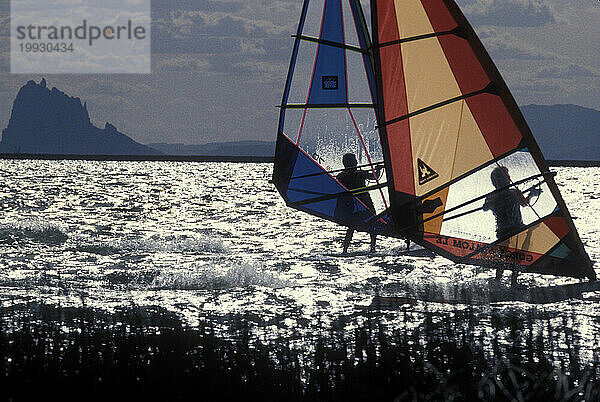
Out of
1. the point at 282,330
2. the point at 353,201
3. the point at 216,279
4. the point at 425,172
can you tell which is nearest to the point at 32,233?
the point at 353,201

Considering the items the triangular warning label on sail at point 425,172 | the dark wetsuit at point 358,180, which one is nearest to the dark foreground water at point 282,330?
the dark wetsuit at point 358,180

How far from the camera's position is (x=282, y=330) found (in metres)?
9.01

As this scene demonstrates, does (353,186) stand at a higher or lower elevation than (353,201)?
higher

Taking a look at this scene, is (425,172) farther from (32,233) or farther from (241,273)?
(32,233)

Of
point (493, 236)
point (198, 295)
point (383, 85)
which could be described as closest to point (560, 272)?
point (493, 236)

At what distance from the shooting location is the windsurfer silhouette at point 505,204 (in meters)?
12.1

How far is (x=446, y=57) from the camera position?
12.0 m

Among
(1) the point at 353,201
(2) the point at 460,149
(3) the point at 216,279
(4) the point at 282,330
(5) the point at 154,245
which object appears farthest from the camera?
(5) the point at 154,245

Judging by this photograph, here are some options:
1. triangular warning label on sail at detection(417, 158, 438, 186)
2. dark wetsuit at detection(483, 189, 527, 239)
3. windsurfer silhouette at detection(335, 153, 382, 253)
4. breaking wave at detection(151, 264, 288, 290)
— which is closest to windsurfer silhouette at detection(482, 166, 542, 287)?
dark wetsuit at detection(483, 189, 527, 239)

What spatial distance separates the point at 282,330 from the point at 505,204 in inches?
183

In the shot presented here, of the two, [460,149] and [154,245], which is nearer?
[460,149]

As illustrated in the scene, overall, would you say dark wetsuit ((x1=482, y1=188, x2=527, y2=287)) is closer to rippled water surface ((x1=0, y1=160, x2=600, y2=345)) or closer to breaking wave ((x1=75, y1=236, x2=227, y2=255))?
rippled water surface ((x1=0, y1=160, x2=600, y2=345))

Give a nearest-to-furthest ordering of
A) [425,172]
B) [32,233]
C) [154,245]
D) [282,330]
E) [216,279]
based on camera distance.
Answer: [282,330] < [425,172] < [216,279] < [154,245] < [32,233]

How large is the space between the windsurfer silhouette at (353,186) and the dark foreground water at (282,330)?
92cm
